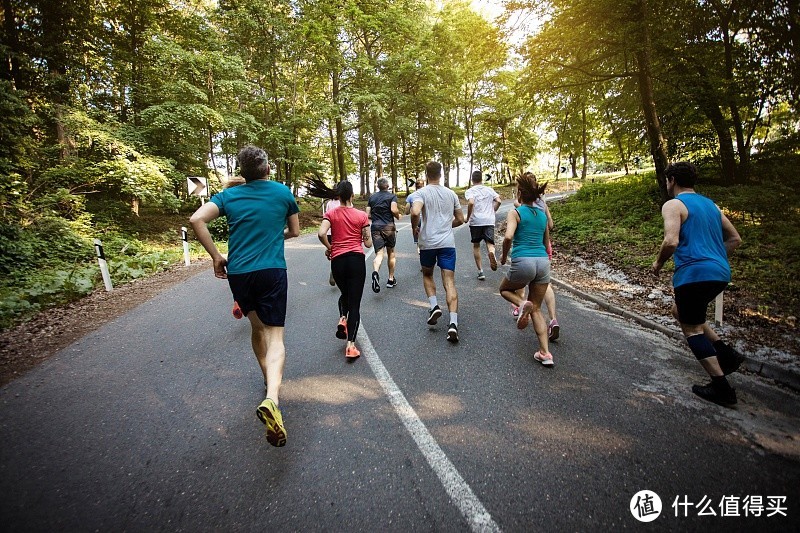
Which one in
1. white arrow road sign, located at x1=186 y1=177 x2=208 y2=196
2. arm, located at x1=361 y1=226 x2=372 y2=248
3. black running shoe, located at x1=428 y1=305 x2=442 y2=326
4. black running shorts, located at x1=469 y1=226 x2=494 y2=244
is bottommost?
black running shoe, located at x1=428 y1=305 x2=442 y2=326

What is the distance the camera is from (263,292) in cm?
301

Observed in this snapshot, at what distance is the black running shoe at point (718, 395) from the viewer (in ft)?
10.4

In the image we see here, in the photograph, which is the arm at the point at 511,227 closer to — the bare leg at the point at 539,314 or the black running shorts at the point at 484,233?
the bare leg at the point at 539,314

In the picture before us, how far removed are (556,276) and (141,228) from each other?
16834 mm

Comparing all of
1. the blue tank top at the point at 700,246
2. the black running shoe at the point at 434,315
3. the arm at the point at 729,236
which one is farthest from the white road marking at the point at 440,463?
the arm at the point at 729,236

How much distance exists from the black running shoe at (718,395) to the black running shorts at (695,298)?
0.66 metres

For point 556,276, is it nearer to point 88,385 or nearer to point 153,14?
point 88,385

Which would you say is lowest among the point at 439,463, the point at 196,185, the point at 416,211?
the point at 439,463

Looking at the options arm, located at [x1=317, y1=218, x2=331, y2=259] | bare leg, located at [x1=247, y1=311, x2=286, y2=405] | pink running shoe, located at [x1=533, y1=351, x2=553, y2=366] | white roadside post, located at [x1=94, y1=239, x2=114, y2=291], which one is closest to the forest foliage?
white roadside post, located at [x1=94, y1=239, x2=114, y2=291]

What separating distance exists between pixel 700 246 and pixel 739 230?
7.82 metres

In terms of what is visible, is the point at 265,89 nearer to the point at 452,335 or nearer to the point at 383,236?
the point at 383,236

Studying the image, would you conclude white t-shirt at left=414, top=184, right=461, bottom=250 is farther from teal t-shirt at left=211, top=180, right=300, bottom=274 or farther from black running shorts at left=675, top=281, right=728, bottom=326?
black running shorts at left=675, top=281, right=728, bottom=326

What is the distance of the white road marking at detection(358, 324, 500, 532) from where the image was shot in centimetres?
210

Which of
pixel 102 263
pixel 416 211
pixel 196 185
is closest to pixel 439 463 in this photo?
pixel 416 211
